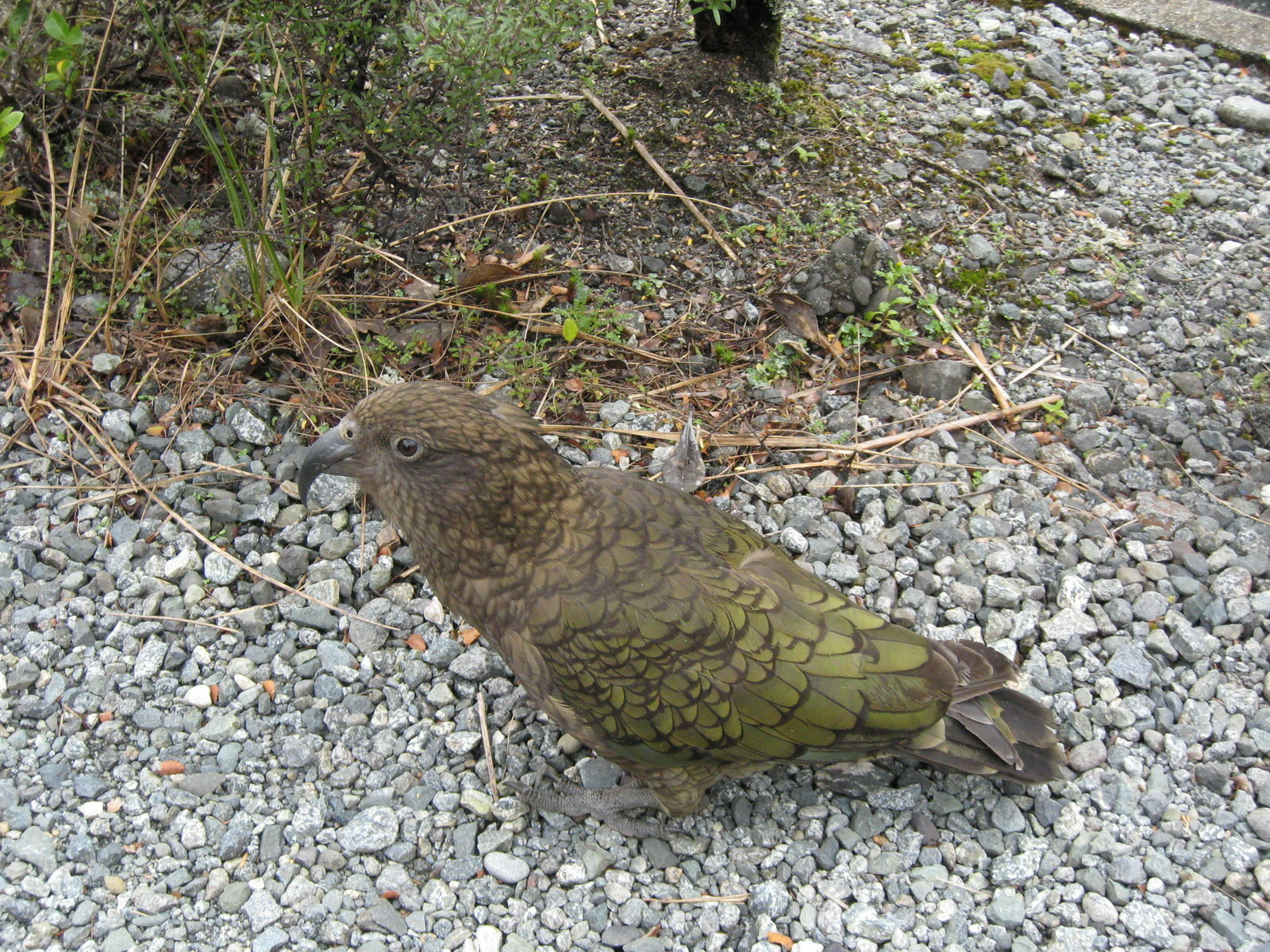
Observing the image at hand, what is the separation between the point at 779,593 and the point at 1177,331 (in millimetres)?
2761

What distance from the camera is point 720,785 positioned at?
3.60 m

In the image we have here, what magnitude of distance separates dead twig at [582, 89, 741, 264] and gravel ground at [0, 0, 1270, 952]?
106 cm

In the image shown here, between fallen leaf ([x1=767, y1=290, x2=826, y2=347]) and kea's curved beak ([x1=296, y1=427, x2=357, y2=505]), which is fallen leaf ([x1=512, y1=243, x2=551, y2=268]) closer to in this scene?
fallen leaf ([x1=767, y1=290, x2=826, y2=347])

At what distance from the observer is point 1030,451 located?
14.6 ft

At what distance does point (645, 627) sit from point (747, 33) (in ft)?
13.1

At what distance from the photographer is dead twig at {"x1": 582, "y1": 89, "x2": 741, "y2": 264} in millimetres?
5148

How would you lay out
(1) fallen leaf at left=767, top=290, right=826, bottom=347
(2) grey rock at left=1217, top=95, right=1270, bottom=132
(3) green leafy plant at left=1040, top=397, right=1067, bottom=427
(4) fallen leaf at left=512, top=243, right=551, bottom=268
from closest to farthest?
1. (3) green leafy plant at left=1040, top=397, right=1067, bottom=427
2. (1) fallen leaf at left=767, top=290, right=826, bottom=347
3. (4) fallen leaf at left=512, top=243, right=551, bottom=268
4. (2) grey rock at left=1217, top=95, right=1270, bottom=132

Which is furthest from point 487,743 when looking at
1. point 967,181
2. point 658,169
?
point 967,181

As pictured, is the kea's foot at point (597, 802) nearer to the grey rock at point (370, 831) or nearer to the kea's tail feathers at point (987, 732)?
the grey rock at point (370, 831)

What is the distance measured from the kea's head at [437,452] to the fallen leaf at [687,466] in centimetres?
109

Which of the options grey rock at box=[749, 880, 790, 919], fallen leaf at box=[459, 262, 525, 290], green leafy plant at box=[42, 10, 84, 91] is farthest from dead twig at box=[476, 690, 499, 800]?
green leafy plant at box=[42, 10, 84, 91]

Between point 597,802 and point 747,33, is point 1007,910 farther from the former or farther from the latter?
point 747,33

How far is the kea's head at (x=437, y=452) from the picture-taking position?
10.2ft

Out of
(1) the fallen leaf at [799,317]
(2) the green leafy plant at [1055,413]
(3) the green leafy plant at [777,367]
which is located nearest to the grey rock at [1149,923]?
(2) the green leafy plant at [1055,413]
